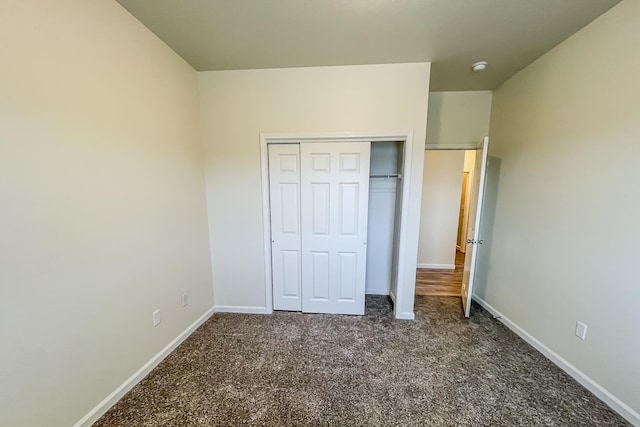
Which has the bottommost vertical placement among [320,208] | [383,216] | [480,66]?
[383,216]

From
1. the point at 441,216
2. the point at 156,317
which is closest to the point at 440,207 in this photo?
the point at 441,216

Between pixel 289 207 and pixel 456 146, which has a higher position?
pixel 456 146

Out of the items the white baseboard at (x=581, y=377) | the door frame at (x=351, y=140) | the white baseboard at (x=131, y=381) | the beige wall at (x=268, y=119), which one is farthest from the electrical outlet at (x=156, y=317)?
the white baseboard at (x=581, y=377)

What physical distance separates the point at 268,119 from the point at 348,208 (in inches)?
49.4

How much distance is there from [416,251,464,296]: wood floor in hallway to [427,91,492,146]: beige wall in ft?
6.71

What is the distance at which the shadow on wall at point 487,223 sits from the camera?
2809 millimetres

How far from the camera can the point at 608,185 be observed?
164cm

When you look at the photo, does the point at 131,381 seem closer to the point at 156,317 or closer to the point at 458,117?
the point at 156,317

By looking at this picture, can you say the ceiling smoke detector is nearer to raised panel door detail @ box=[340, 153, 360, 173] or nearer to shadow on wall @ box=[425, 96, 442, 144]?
shadow on wall @ box=[425, 96, 442, 144]

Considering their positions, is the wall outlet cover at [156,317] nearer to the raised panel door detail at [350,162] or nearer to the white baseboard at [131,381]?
the white baseboard at [131,381]

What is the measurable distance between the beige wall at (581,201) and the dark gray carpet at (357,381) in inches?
13.4

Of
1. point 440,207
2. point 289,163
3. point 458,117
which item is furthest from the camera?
point 440,207

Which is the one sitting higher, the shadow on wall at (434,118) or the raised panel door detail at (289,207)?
the shadow on wall at (434,118)

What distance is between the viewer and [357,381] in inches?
71.2
